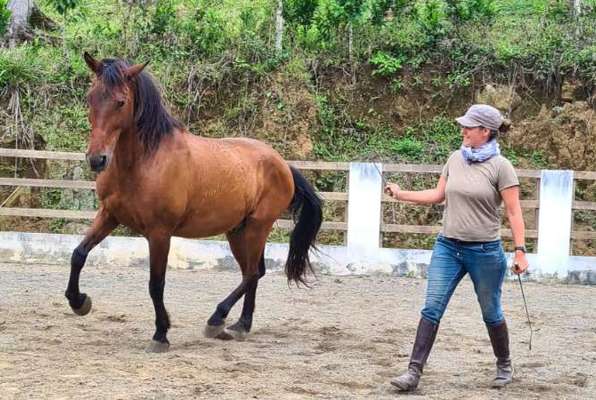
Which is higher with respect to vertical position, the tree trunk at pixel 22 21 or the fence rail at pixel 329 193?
the tree trunk at pixel 22 21

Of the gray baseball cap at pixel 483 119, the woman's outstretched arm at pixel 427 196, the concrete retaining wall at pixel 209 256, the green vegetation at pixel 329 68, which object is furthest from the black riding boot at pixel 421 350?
the green vegetation at pixel 329 68

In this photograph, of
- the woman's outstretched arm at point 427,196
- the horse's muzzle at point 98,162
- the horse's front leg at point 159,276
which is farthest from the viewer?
the horse's front leg at point 159,276

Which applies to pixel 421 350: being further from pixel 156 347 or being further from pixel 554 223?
pixel 554 223

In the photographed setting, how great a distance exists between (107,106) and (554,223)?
23.7 ft

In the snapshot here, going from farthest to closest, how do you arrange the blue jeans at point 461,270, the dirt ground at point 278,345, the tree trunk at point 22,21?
1. the tree trunk at point 22,21
2. the blue jeans at point 461,270
3. the dirt ground at point 278,345

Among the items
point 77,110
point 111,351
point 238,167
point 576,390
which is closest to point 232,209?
point 238,167

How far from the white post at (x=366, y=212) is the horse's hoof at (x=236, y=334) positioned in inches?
176

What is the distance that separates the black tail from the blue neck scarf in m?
2.95

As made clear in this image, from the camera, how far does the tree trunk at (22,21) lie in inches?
603

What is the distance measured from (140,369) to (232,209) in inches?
77.0

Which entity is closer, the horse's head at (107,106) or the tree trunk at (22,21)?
Answer: the horse's head at (107,106)

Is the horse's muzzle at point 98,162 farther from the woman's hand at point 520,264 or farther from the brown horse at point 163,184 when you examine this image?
the woman's hand at point 520,264

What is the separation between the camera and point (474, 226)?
5152 millimetres

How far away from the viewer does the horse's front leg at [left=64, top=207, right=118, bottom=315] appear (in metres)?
6.34
